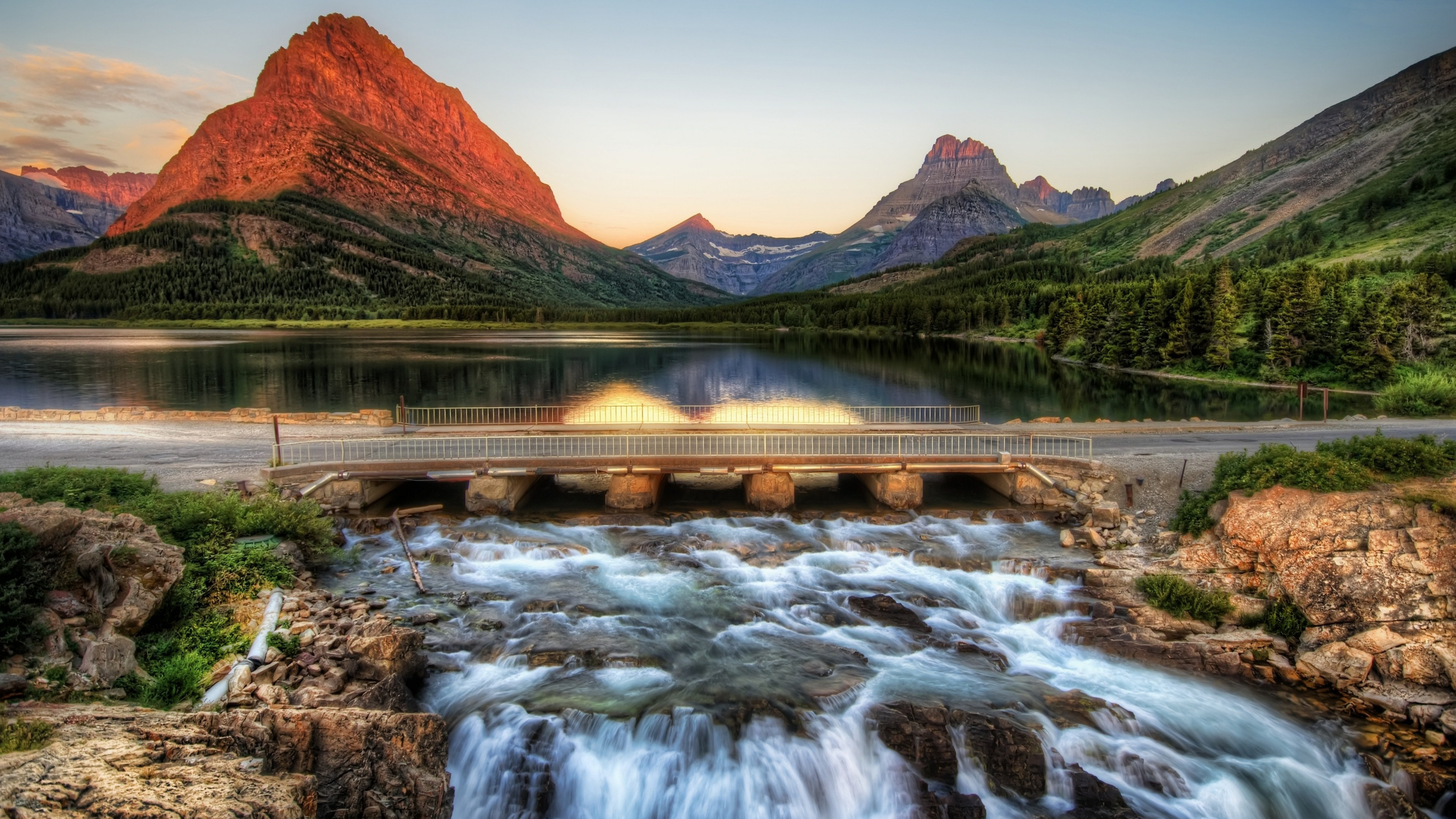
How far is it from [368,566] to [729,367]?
78.7m

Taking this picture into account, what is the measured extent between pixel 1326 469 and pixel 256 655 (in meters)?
25.9

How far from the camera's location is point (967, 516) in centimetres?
2594

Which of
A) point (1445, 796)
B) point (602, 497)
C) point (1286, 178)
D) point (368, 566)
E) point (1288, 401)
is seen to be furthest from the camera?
point (1286, 178)

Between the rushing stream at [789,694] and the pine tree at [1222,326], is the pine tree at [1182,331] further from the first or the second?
the rushing stream at [789,694]

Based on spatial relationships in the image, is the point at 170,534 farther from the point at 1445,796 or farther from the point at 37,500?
the point at 1445,796

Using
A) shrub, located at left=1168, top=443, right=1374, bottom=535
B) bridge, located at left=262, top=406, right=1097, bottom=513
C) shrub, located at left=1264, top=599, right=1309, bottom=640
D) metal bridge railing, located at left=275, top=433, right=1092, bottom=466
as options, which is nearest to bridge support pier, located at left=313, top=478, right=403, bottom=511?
bridge, located at left=262, top=406, right=1097, bottom=513

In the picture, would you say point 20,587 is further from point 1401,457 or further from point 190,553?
point 1401,457

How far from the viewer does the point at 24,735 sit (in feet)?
27.4

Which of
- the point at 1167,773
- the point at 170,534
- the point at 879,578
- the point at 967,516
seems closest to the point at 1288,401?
the point at 967,516

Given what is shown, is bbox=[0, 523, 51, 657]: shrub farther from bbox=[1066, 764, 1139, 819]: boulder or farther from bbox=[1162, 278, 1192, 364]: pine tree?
bbox=[1162, 278, 1192, 364]: pine tree

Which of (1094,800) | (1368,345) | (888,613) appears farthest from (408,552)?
(1368,345)

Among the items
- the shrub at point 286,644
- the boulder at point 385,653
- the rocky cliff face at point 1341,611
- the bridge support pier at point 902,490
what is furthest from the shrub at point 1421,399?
the shrub at point 286,644

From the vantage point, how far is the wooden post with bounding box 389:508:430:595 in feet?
64.1

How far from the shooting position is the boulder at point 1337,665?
593 inches
